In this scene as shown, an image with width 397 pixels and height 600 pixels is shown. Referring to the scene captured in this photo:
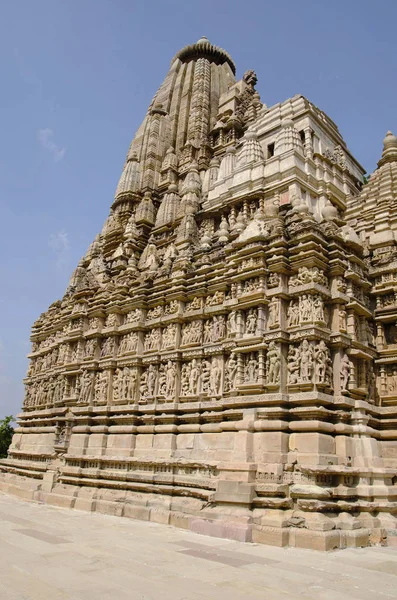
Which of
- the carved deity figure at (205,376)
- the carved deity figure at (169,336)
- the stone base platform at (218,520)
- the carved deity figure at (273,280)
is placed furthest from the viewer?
the carved deity figure at (169,336)

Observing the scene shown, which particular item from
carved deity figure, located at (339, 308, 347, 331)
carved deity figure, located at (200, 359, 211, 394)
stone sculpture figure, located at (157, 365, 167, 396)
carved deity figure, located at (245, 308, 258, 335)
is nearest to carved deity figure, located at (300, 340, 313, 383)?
carved deity figure, located at (339, 308, 347, 331)

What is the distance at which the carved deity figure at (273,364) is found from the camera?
11820 millimetres

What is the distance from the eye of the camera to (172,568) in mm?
7574

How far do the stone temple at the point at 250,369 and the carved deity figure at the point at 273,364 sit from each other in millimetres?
75

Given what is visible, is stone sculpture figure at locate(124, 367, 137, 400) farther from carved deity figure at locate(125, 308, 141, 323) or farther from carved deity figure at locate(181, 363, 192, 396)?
carved deity figure at locate(181, 363, 192, 396)

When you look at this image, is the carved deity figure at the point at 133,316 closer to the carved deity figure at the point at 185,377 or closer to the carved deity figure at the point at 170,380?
the carved deity figure at the point at 170,380

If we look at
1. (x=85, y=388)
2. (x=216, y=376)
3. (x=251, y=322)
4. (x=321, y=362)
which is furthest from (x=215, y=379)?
(x=85, y=388)

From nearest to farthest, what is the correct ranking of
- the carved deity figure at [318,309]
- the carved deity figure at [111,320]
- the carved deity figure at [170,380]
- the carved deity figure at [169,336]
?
the carved deity figure at [318,309] < the carved deity figure at [170,380] < the carved deity figure at [169,336] < the carved deity figure at [111,320]

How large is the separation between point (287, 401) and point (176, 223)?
57.4ft

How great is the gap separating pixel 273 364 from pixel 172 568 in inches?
220

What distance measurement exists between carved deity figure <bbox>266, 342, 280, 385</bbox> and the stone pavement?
3738mm

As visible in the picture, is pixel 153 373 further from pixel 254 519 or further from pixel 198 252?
pixel 254 519

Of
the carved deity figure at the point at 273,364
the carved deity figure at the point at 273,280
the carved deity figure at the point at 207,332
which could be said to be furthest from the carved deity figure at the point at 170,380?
the carved deity figure at the point at 273,280

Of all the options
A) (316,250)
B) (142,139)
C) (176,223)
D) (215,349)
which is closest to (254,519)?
(215,349)
